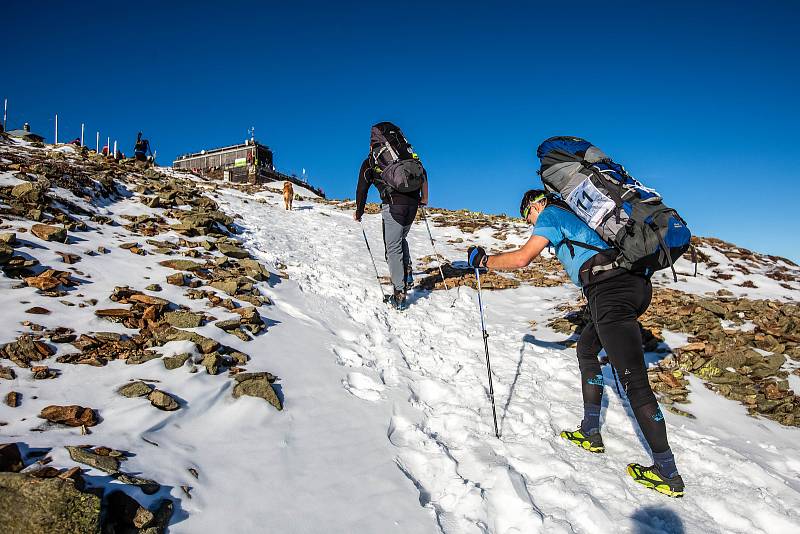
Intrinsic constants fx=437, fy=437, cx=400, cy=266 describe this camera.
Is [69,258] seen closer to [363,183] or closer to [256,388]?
[256,388]

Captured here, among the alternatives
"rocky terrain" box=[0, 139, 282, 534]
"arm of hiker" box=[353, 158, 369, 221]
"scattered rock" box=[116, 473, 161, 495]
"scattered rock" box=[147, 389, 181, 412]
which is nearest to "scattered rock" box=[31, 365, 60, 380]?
"rocky terrain" box=[0, 139, 282, 534]

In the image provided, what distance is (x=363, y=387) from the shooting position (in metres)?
4.96

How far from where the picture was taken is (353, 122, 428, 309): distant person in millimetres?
7711

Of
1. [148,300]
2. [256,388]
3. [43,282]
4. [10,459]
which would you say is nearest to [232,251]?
[148,300]

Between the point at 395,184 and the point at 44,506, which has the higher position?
the point at 395,184

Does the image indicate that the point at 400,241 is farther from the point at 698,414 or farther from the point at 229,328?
the point at 698,414

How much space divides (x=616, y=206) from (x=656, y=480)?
7.54ft

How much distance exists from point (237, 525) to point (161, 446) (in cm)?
92

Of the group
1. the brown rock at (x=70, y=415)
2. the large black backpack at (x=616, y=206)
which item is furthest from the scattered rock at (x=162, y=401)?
the large black backpack at (x=616, y=206)

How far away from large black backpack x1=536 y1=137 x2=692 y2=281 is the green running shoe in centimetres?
166

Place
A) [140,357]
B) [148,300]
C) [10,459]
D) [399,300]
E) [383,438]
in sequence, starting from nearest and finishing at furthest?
1. [10,459]
2. [383,438]
3. [140,357]
4. [148,300]
5. [399,300]

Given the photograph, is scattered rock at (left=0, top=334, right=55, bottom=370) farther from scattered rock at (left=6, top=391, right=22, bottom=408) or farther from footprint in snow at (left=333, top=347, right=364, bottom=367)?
footprint in snow at (left=333, top=347, right=364, bottom=367)

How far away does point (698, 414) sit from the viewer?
5184mm

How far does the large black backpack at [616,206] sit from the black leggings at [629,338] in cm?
17
